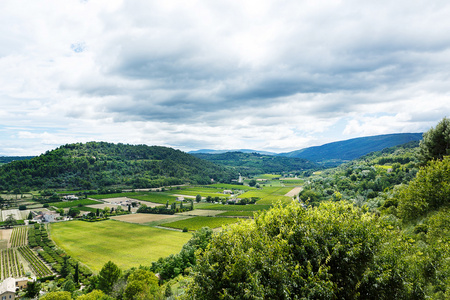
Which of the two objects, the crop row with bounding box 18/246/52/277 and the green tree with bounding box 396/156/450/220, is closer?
the green tree with bounding box 396/156/450/220

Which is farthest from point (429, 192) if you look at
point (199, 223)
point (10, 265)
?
point (10, 265)

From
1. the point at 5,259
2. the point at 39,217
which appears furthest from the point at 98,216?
the point at 5,259

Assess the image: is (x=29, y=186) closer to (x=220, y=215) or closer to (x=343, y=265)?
(x=220, y=215)

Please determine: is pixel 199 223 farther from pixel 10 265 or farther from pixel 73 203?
pixel 73 203

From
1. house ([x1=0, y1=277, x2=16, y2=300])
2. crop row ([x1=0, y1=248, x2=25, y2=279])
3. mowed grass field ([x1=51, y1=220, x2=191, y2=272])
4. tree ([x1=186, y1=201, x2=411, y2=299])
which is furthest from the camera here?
mowed grass field ([x1=51, y1=220, x2=191, y2=272])

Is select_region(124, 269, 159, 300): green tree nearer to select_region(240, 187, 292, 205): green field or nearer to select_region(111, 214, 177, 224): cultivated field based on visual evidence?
select_region(111, 214, 177, 224): cultivated field

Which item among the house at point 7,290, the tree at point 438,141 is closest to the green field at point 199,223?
the house at point 7,290

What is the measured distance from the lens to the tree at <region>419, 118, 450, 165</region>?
48.3 metres

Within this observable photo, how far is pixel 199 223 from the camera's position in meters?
91.4

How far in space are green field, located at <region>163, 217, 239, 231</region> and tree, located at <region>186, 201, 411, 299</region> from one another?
7024cm

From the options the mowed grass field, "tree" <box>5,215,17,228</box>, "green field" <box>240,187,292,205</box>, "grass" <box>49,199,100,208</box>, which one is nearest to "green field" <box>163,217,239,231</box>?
the mowed grass field

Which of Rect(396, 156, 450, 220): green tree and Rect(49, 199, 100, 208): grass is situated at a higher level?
Rect(396, 156, 450, 220): green tree

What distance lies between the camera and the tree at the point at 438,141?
159 ft

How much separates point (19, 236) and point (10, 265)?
1155 inches
